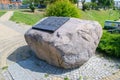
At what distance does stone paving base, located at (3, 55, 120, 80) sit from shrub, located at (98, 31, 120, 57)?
0.30 m

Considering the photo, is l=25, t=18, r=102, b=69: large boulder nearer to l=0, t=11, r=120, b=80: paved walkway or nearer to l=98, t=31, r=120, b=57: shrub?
l=0, t=11, r=120, b=80: paved walkway

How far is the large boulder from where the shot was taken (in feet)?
21.3

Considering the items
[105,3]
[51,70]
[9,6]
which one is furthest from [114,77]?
[105,3]

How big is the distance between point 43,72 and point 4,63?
181 centimetres

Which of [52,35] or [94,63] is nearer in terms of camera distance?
[52,35]

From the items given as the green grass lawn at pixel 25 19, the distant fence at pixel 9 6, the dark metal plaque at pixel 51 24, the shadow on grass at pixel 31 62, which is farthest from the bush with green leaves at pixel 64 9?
the distant fence at pixel 9 6

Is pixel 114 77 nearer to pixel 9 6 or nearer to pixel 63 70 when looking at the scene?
→ pixel 63 70

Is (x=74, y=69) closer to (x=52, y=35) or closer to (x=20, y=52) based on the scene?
(x=52, y=35)

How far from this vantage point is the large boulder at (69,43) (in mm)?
6496

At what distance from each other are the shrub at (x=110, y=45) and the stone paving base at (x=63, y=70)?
0.30 m

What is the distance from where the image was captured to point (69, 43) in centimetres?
650

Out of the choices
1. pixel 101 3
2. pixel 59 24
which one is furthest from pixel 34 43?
pixel 101 3

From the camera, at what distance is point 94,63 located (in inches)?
289

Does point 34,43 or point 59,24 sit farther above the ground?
point 59,24
